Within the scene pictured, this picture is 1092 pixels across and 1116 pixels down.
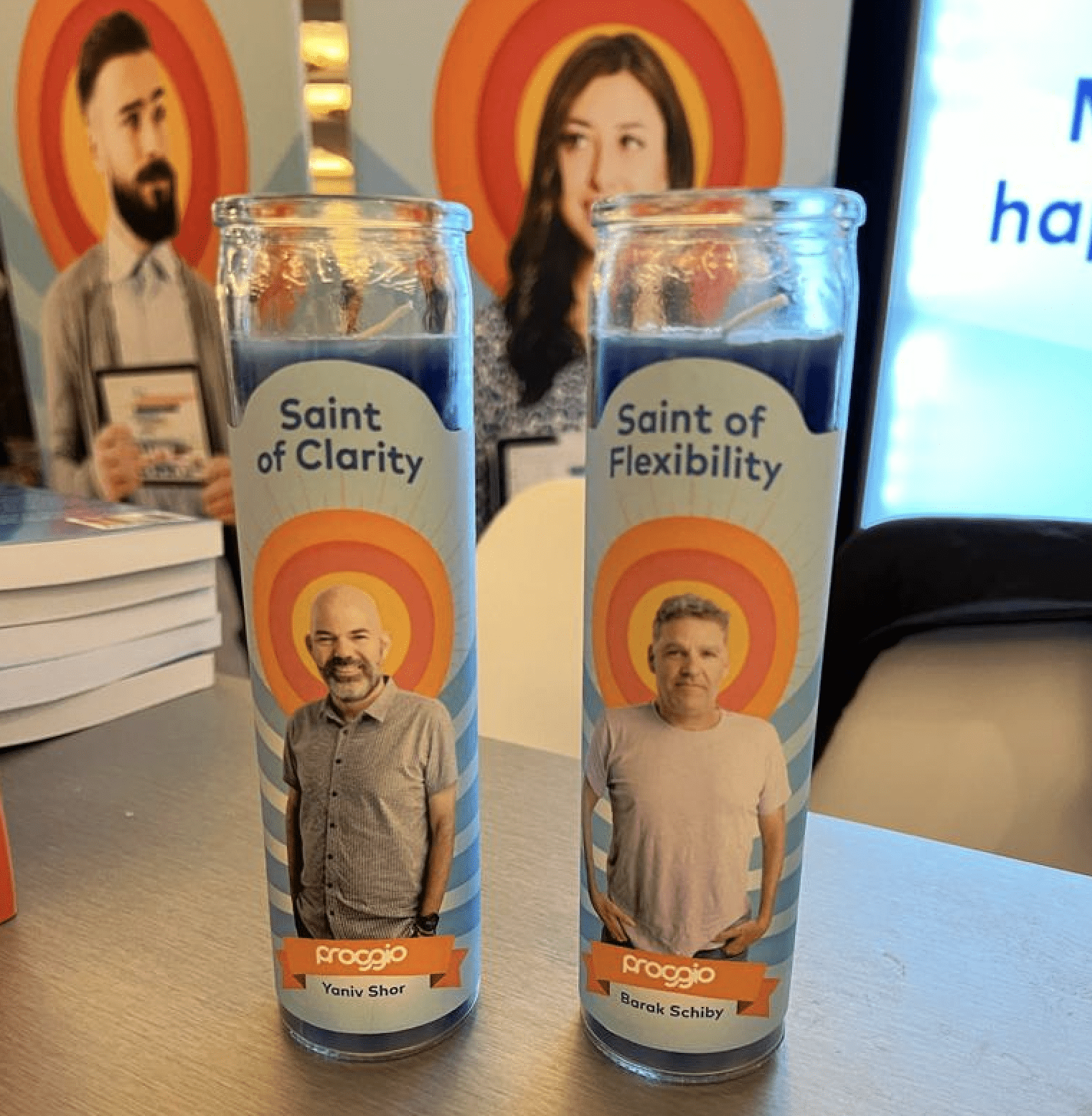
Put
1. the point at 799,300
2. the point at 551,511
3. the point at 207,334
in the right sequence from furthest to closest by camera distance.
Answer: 1. the point at 207,334
2. the point at 551,511
3. the point at 799,300

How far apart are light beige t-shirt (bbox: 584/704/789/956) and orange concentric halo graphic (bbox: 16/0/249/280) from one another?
93 cm

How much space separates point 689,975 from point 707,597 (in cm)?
13

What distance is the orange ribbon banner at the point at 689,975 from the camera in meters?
0.36

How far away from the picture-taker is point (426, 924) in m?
0.37

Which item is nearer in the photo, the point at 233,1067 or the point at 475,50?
the point at 233,1067

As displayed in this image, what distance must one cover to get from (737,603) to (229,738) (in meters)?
0.45

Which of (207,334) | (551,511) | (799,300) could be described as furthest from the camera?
(207,334)

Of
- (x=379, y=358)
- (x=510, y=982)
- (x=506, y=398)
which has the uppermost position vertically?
(x=379, y=358)

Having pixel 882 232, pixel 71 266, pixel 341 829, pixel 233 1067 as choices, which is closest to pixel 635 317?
pixel 341 829

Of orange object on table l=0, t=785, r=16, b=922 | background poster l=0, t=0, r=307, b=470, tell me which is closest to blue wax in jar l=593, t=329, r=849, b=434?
orange object on table l=0, t=785, r=16, b=922

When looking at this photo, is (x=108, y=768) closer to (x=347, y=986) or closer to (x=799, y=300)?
(x=347, y=986)

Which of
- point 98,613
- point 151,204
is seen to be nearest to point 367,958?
point 98,613

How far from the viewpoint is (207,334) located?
3.97 ft

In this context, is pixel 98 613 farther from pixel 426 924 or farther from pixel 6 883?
pixel 426 924
